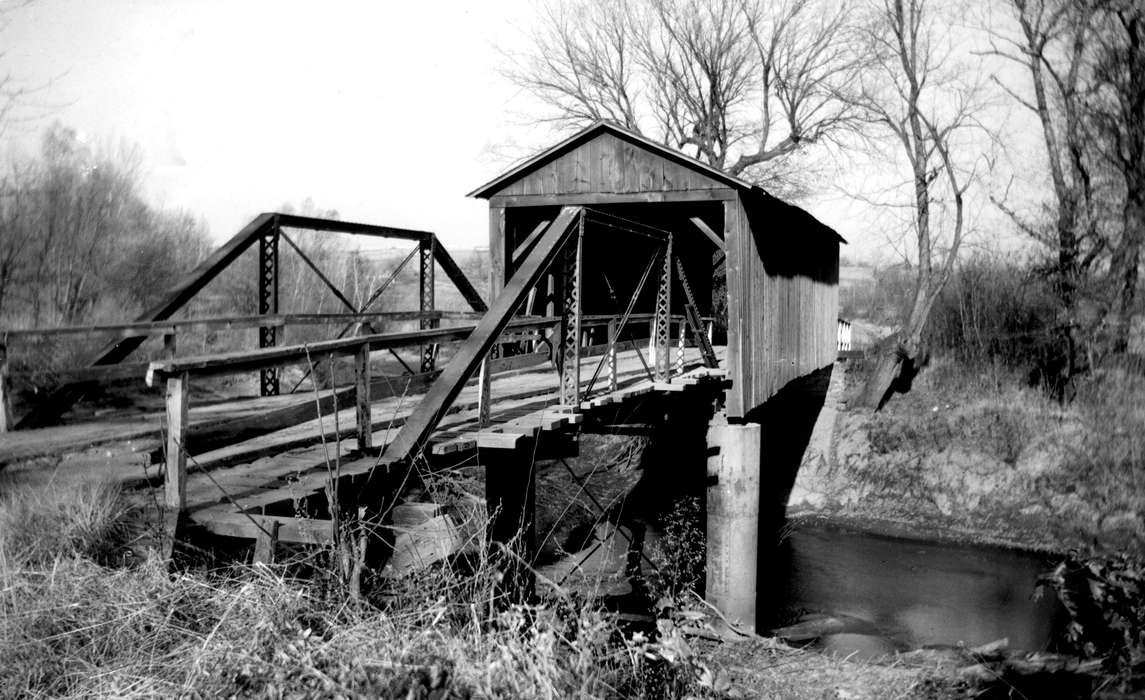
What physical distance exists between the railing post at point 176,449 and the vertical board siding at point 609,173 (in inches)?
396

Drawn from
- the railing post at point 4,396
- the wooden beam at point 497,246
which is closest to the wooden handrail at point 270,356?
the railing post at point 4,396

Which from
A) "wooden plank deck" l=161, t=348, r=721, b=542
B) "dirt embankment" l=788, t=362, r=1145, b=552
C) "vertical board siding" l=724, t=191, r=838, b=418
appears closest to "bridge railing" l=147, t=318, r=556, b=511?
"wooden plank deck" l=161, t=348, r=721, b=542

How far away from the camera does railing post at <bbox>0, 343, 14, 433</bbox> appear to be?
7296 mm

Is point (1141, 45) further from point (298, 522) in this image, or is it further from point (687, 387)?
point (298, 522)

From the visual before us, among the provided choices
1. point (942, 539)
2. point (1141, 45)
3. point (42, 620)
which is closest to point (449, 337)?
point (42, 620)

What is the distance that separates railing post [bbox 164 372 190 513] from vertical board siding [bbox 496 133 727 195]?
10.0m

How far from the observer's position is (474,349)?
6480 mm

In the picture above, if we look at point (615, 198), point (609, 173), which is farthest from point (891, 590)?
point (609, 173)

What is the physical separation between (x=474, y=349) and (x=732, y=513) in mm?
8062

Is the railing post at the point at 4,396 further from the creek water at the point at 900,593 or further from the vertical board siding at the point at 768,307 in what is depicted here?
the creek water at the point at 900,593

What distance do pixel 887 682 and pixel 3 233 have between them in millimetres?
15571

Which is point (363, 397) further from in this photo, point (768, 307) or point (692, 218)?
point (768, 307)

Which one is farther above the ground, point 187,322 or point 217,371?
point 187,322

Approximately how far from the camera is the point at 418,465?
6.38 m
